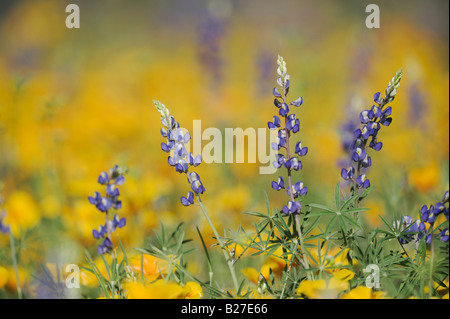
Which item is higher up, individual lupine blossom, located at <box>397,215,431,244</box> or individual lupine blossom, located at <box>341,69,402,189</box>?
individual lupine blossom, located at <box>341,69,402,189</box>

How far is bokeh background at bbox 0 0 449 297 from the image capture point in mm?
1131

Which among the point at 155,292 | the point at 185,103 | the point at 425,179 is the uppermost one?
the point at 185,103

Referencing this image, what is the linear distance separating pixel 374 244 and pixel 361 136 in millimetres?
121

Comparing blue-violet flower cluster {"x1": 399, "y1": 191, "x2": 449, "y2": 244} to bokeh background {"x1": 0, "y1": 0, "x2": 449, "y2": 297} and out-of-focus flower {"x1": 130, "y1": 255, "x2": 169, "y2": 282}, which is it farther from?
out-of-focus flower {"x1": 130, "y1": 255, "x2": 169, "y2": 282}

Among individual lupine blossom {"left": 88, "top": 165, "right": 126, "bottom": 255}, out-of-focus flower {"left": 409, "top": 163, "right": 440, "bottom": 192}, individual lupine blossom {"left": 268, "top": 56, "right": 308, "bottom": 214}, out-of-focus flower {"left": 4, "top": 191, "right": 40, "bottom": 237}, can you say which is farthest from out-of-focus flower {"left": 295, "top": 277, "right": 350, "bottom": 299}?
out-of-focus flower {"left": 4, "top": 191, "right": 40, "bottom": 237}

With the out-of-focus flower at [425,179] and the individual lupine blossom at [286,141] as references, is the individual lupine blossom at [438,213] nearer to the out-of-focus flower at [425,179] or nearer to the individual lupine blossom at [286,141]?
the individual lupine blossom at [286,141]

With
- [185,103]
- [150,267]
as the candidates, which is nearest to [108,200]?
[150,267]

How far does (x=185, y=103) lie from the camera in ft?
8.28

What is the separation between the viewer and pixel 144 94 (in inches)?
95.2

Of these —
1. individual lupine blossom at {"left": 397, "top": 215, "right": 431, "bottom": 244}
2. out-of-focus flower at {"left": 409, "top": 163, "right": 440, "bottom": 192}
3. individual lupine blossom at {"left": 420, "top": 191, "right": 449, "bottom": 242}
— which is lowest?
individual lupine blossom at {"left": 397, "top": 215, "right": 431, "bottom": 244}

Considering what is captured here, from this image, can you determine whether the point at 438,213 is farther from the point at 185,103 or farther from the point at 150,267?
the point at 185,103

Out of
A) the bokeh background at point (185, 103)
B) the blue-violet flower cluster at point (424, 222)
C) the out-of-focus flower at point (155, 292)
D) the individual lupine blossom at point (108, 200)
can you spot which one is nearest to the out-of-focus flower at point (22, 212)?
the bokeh background at point (185, 103)

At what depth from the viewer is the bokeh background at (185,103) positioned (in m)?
1.13
